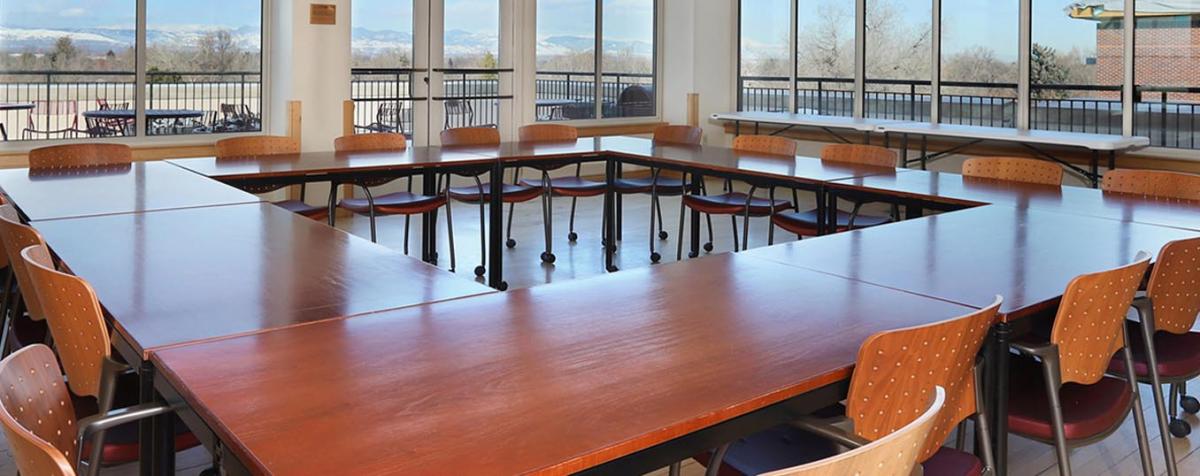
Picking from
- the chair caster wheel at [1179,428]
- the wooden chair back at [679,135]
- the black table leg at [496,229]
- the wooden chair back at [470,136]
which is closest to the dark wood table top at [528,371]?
the chair caster wheel at [1179,428]

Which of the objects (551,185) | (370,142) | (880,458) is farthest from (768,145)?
(880,458)

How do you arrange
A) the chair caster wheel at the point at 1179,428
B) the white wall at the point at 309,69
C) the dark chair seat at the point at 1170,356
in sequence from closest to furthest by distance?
the dark chair seat at the point at 1170,356 < the chair caster wheel at the point at 1179,428 < the white wall at the point at 309,69

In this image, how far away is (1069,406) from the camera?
2500 mm

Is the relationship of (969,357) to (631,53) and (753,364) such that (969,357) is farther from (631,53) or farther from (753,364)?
(631,53)

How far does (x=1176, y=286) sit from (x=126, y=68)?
6.57 m

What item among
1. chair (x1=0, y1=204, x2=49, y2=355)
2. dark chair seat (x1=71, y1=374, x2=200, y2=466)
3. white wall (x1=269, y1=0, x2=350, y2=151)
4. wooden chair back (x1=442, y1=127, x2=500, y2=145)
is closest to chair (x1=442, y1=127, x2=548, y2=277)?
wooden chair back (x1=442, y1=127, x2=500, y2=145)

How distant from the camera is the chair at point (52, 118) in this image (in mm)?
6609

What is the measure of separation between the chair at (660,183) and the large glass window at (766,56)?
2972mm

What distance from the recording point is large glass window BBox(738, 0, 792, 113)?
30.8 feet

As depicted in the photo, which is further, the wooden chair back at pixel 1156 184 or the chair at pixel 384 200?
the chair at pixel 384 200

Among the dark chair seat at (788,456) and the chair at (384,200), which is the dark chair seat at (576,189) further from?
the dark chair seat at (788,456)

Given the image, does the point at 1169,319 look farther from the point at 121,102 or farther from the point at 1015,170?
the point at 121,102

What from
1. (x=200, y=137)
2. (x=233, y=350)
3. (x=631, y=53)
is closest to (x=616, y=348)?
(x=233, y=350)

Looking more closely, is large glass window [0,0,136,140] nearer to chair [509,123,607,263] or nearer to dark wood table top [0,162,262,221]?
dark wood table top [0,162,262,221]
